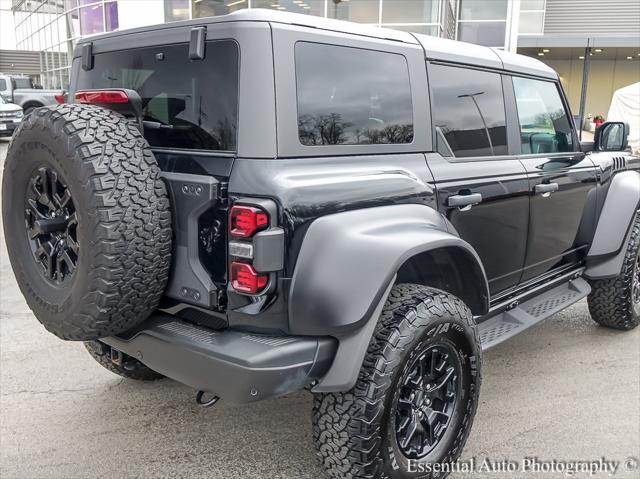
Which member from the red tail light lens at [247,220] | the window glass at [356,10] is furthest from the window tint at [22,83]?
the red tail light lens at [247,220]

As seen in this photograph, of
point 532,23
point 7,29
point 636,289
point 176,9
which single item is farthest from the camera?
point 7,29

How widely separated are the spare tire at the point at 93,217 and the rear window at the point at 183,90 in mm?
233

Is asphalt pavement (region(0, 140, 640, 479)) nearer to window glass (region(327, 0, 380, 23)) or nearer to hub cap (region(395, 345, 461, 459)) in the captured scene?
hub cap (region(395, 345, 461, 459))

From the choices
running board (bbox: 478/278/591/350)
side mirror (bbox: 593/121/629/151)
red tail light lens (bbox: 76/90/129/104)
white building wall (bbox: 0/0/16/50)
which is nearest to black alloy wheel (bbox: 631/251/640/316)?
running board (bbox: 478/278/591/350)

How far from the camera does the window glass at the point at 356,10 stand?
16516 millimetres

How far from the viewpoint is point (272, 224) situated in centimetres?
214

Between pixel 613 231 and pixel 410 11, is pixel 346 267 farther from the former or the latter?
pixel 410 11

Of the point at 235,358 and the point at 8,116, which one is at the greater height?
the point at 8,116

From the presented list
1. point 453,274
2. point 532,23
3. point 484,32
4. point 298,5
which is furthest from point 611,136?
point 532,23

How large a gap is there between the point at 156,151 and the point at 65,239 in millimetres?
518

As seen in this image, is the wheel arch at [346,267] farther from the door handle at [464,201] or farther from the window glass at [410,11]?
the window glass at [410,11]

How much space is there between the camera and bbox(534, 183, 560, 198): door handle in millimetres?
3527

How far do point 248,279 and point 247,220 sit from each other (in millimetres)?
215

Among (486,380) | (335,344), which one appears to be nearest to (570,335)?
(486,380)
